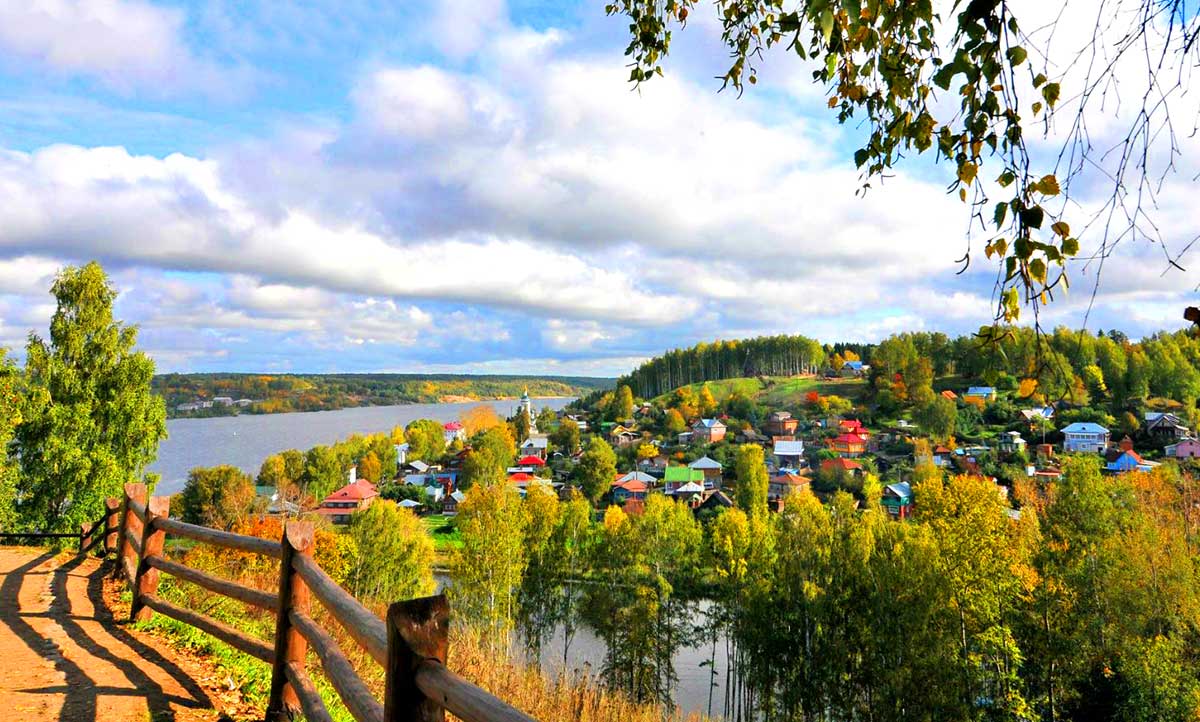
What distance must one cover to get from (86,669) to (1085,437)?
7315 centimetres

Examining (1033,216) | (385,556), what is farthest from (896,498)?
(1033,216)

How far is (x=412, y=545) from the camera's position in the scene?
1142 inches

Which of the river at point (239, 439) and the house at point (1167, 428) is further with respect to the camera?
the river at point (239, 439)

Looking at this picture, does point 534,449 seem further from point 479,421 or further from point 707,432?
point 479,421

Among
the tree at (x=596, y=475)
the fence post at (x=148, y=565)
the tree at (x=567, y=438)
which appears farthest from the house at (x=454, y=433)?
the fence post at (x=148, y=565)

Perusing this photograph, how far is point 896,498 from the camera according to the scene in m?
49.5

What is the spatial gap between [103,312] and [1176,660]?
2910cm

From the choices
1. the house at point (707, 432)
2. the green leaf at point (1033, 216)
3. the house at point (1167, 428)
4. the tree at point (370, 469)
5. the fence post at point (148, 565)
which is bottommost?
the tree at point (370, 469)

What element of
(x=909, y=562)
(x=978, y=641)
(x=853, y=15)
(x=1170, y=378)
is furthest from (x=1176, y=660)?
(x=1170, y=378)

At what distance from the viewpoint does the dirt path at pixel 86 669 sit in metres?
4.15

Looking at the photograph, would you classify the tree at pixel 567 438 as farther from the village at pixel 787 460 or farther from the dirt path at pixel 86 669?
the dirt path at pixel 86 669

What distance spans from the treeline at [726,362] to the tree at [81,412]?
10525 cm

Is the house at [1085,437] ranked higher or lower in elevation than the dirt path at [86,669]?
lower

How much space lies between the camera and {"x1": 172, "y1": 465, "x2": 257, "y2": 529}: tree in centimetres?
3491
